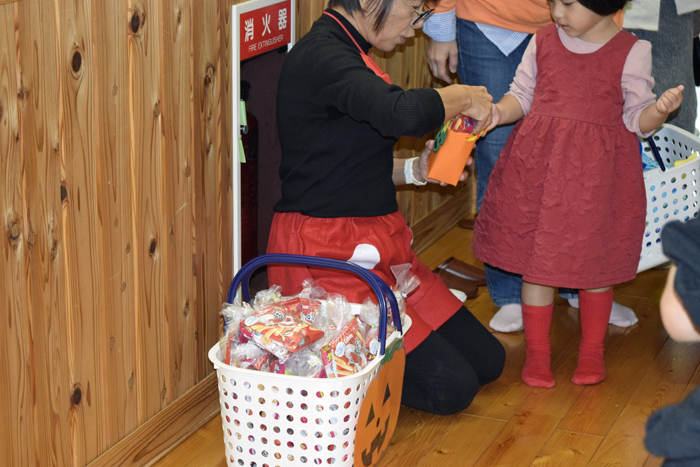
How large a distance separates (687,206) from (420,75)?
109 cm

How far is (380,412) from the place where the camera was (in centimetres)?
170

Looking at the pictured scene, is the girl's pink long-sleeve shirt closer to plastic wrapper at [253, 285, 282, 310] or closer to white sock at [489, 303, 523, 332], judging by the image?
white sock at [489, 303, 523, 332]

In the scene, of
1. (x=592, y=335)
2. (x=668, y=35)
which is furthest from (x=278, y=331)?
Result: (x=668, y=35)

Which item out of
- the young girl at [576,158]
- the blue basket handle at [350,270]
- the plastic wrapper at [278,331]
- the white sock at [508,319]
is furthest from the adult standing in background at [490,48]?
the plastic wrapper at [278,331]

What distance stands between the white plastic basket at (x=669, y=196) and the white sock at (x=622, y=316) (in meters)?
0.26

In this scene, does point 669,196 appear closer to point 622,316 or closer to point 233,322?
point 622,316

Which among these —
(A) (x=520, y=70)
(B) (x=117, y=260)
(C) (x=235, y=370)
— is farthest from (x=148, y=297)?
(A) (x=520, y=70)

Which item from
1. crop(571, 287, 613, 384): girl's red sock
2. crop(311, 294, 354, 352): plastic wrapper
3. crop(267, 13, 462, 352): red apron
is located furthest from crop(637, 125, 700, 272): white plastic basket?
crop(311, 294, 354, 352): plastic wrapper

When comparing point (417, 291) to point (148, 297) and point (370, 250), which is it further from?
point (148, 297)

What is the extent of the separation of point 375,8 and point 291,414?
34.5 inches

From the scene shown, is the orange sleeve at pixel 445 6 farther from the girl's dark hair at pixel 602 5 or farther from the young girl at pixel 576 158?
the girl's dark hair at pixel 602 5

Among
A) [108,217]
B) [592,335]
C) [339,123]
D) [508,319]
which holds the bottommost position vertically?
[508,319]

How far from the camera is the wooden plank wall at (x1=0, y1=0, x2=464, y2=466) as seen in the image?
1.32 m

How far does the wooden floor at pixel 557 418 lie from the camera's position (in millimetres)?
1796
